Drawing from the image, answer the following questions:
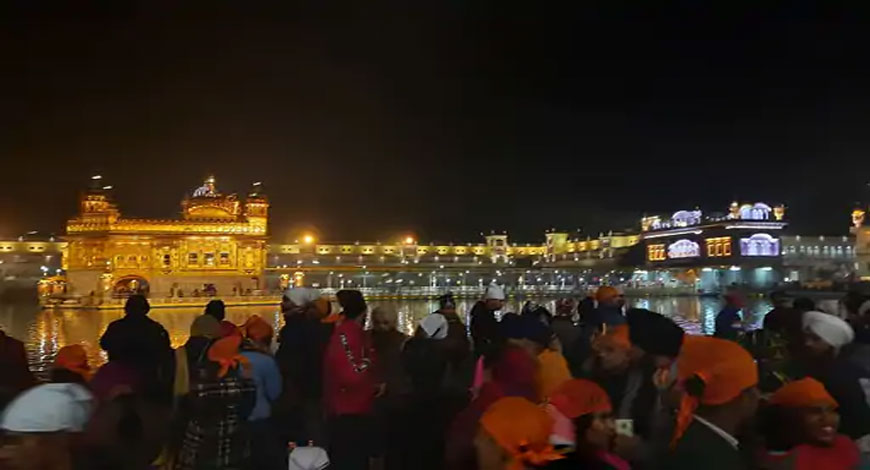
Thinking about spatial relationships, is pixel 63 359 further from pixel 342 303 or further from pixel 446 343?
pixel 446 343

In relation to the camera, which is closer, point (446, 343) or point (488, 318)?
point (446, 343)

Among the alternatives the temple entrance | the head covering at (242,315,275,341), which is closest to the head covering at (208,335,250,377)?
the head covering at (242,315,275,341)

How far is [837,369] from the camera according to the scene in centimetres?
384

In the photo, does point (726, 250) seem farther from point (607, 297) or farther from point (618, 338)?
point (618, 338)

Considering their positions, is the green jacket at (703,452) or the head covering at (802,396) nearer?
the green jacket at (703,452)

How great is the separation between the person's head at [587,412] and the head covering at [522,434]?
0.32m

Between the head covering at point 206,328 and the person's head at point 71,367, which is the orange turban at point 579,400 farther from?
the person's head at point 71,367

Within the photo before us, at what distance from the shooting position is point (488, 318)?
7.28m

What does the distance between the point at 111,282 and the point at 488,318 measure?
5855 cm

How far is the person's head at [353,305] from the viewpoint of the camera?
16.5 ft

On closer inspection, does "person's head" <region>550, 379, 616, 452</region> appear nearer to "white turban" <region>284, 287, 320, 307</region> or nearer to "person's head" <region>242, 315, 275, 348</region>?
"person's head" <region>242, 315, 275, 348</region>

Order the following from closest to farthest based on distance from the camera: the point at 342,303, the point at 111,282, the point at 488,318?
1. the point at 342,303
2. the point at 488,318
3. the point at 111,282

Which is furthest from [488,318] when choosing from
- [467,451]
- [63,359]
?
[467,451]

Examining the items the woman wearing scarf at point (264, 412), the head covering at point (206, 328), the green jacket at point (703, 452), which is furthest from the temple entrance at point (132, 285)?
the green jacket at point (703, 452)
